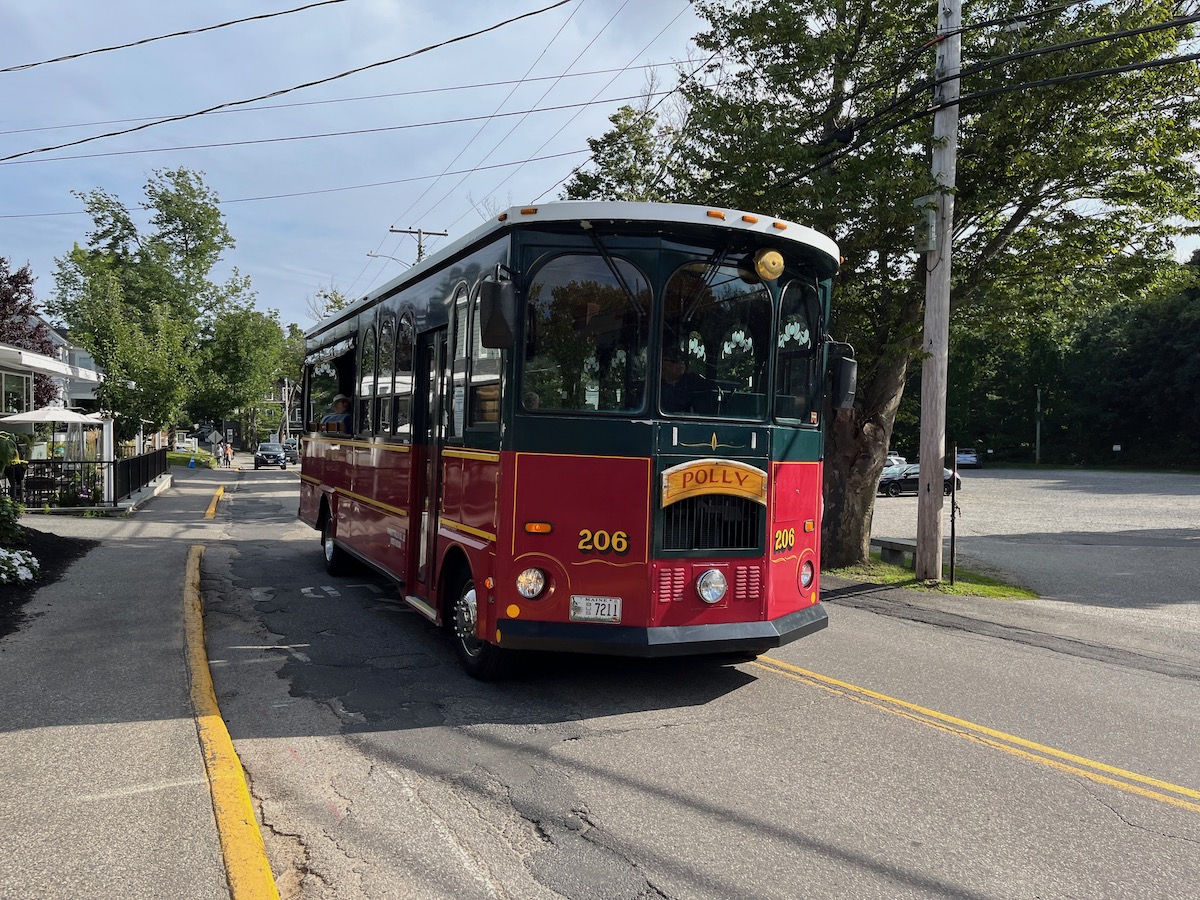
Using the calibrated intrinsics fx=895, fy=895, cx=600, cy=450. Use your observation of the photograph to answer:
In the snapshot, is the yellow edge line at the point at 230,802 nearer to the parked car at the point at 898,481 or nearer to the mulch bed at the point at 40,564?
the mulch bed at the point at 40,564

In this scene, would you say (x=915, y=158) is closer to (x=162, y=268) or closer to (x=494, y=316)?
(x=494, y=316)

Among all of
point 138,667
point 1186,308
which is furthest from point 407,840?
point 1186,308

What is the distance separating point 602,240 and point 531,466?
1.48m

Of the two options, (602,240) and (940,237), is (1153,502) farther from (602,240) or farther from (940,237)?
(602,240)

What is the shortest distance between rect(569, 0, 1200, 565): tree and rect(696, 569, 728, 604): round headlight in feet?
22.7

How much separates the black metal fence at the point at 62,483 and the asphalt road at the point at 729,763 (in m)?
11.3

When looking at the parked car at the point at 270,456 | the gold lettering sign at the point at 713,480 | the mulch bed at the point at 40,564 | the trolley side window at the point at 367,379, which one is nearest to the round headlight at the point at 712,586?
the gold lettering sign at the point at 713,480

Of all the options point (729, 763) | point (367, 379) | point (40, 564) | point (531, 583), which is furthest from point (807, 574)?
point (40, 564)

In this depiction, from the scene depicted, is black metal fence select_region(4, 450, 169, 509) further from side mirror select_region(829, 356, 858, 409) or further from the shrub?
side mirror select_region(829, 356, 858, 409)

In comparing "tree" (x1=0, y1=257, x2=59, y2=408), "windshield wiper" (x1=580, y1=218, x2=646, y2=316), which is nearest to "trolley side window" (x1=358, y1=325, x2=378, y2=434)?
"windshield wiper" (x1=580, y1=218, x2=646, y2=316)

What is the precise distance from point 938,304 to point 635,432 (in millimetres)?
7413

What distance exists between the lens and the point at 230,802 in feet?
13.2

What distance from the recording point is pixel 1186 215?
1167 cm

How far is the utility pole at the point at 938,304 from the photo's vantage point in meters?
11.2
